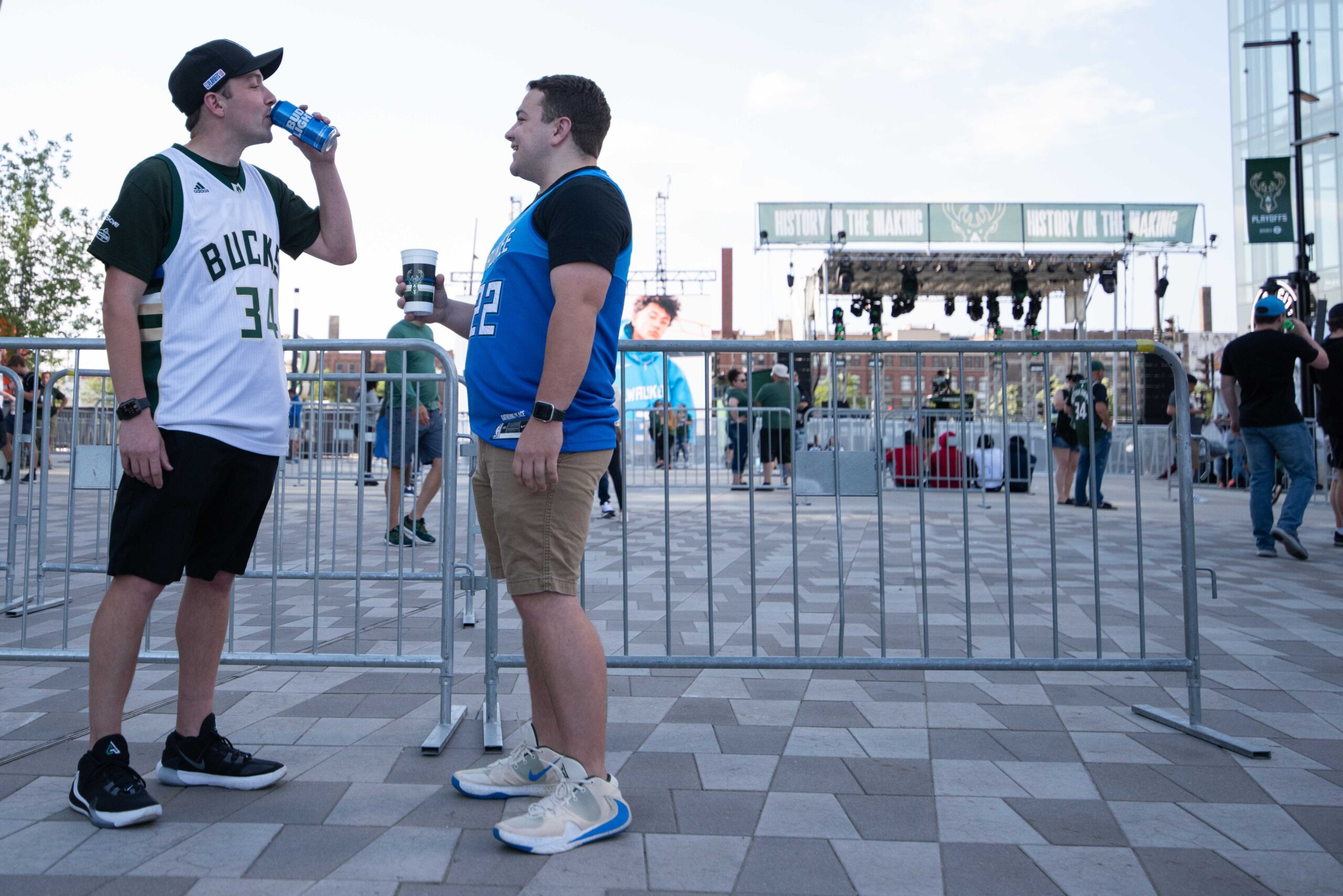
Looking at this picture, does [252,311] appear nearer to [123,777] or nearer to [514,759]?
[123,777]

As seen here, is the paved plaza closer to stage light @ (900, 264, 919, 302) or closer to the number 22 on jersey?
the number 22 on jersey

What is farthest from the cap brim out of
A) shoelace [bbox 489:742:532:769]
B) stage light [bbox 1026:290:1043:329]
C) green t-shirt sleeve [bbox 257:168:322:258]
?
stage light [bbox 1026:290:1043:329]

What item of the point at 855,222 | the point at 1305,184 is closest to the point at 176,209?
the point at 855,222

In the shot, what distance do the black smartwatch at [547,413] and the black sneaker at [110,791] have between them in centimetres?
126

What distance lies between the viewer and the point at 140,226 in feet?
7.74

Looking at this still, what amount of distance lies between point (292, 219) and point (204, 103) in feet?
1.25

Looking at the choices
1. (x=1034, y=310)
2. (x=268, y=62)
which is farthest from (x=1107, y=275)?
(x=268, y=62)

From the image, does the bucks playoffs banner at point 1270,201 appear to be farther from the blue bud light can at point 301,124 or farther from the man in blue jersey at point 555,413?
the blue bud light can at point 301,124

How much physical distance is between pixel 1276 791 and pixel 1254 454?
17.9 feet

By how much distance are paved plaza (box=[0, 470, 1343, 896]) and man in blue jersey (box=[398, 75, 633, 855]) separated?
121 millimetres

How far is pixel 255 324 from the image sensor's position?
8.34 ft

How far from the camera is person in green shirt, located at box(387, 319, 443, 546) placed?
4.46 metres

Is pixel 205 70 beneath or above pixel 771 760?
above

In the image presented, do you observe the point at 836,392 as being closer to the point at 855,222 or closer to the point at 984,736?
the point at 984,736
